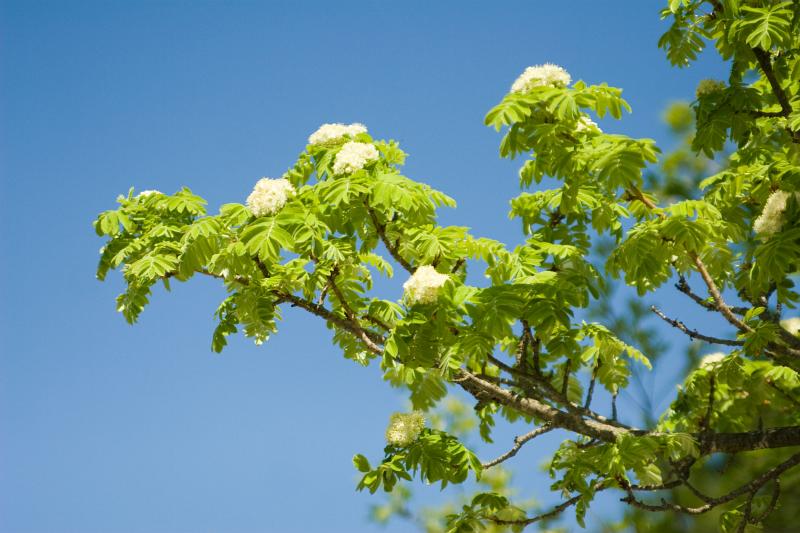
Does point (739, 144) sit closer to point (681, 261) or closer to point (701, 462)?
point (681, 261)

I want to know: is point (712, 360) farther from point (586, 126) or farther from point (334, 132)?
point (334, 132)

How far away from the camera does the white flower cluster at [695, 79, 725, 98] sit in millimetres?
7441

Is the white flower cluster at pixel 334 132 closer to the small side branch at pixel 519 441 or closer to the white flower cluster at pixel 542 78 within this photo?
the white flower cluster at pixel 542 78

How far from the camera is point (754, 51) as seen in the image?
282 inches

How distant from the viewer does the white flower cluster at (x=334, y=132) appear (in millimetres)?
7043

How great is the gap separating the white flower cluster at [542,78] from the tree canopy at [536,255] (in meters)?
0.01

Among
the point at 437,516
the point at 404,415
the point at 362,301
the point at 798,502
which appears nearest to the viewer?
the point at 404,415

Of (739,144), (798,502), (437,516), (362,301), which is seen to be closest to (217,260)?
(362,301)

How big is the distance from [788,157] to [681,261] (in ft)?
4.20

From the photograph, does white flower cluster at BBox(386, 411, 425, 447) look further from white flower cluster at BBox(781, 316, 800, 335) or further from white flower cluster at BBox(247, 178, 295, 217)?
white flower cluster at BBox(781, 316, 800, 335)

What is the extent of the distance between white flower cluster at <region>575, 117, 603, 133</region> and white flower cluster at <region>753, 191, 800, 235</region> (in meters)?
1.49

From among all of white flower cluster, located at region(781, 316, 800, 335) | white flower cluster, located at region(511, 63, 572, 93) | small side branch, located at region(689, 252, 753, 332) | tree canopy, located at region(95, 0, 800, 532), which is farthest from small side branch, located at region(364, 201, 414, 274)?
white flower cluster, located at region(781, 316, 800, 335)

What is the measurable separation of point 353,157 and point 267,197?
76cm

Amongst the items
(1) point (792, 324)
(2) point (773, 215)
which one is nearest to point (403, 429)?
(2) point (773, 215)
